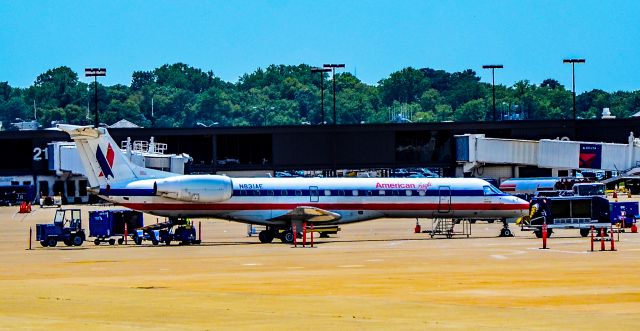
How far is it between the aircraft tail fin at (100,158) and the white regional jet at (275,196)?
1.7 inches

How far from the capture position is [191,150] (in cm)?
11519

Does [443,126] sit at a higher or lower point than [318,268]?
higher

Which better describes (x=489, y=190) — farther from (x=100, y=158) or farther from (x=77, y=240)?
(x=77, y=240)

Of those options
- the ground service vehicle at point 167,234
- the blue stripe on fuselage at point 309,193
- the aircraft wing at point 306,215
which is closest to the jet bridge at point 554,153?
the blue stripe on fuselage at point 309,193

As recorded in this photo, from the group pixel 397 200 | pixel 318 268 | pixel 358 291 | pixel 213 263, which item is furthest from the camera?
pixel 397 200

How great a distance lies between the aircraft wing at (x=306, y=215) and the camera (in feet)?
201

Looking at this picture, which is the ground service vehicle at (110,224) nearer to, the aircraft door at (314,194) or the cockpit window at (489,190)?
the aircraft door at (314,194)

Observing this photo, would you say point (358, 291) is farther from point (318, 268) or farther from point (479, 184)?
point (479, 184)

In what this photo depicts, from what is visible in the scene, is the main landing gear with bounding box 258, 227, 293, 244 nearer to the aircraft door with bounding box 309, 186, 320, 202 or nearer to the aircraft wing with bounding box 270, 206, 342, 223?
the aircraft wing with bounding box 270, 206, 342, 223

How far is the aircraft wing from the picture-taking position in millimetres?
61188

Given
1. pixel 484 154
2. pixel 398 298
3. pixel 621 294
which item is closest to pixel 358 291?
pixel 398 298

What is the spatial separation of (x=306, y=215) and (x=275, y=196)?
1.63 metres

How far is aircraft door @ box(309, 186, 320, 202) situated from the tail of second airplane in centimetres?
758

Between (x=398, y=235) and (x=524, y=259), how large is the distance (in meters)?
20.5
